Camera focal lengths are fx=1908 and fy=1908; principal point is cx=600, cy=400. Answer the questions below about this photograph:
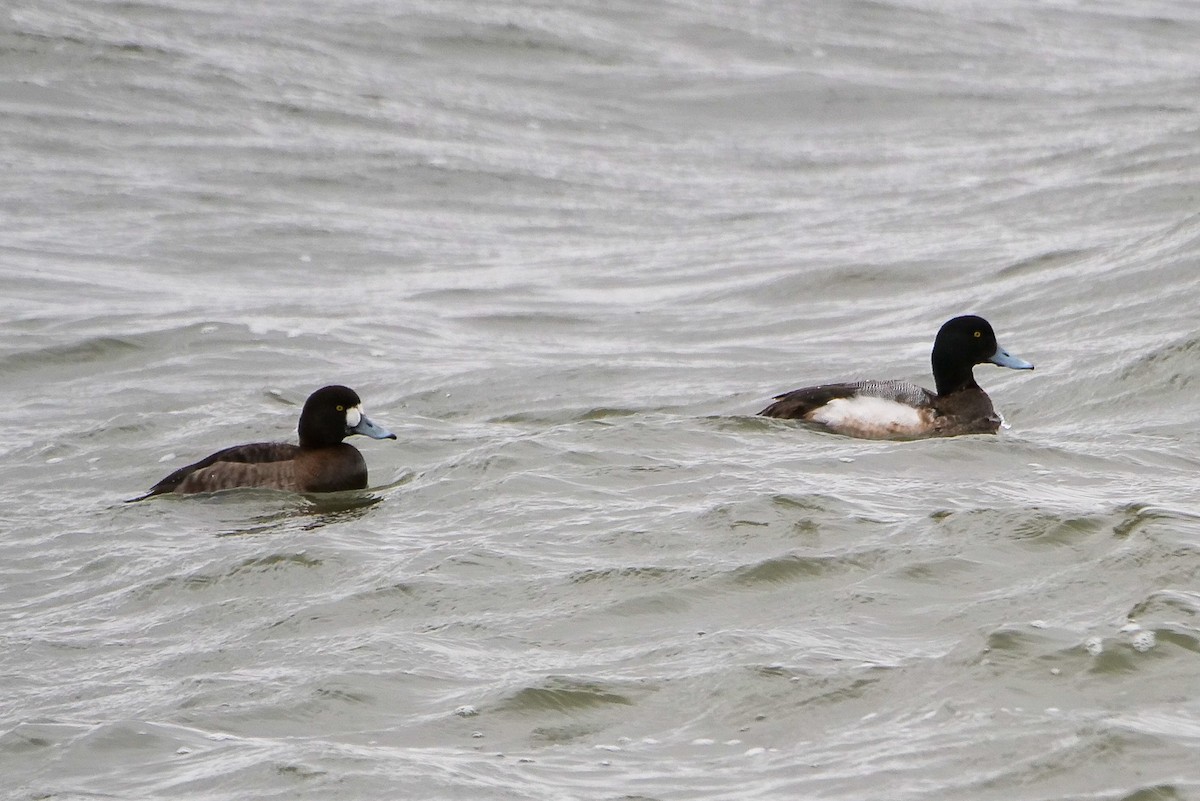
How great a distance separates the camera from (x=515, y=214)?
17953mm

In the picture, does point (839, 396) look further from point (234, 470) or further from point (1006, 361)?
point (234, 470)

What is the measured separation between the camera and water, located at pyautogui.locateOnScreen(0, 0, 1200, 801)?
20.9 feet

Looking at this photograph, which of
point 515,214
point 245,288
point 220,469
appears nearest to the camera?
point 220,469

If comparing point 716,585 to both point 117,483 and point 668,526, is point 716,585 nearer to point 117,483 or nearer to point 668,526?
point 668,526

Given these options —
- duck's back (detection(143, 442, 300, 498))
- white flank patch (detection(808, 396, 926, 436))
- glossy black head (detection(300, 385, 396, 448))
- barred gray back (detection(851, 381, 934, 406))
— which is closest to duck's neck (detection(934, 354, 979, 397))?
barred gray back (detection(851, 381, 934, 406))

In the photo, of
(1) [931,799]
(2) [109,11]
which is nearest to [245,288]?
(2) [109,11]

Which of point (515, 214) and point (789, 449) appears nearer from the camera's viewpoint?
point (789, 449)

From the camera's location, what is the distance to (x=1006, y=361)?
37.2 ft

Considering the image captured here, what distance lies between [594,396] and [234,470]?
9.13 ft

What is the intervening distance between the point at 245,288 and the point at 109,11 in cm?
911

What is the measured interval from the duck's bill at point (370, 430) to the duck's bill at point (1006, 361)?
3613 millimetres

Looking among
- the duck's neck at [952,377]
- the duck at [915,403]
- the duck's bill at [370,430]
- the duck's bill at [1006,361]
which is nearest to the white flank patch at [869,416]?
the duck at [915,403]

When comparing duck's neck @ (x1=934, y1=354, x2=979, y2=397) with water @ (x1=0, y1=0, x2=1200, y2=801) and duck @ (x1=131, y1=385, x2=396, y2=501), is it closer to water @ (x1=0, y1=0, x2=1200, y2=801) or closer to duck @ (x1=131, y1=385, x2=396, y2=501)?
water @ (x1=0, y1=0, x2=1200, y2=801)

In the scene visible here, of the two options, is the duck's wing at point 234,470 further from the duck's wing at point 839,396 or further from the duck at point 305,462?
the duck's wing at point 839,396
